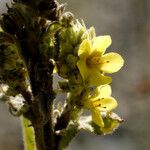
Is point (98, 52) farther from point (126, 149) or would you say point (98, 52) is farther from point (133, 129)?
point (126, 149)

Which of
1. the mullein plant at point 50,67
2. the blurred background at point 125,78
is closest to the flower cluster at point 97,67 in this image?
the mullein plant at point 50,67

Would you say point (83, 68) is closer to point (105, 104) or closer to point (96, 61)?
point (96, 61)

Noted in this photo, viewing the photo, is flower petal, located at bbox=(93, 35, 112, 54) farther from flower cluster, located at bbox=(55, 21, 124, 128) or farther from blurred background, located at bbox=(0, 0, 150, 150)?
blurred background, located at bbox=(0, 0, 150, 150)

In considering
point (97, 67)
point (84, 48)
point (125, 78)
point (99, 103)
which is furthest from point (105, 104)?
point (125, 78)

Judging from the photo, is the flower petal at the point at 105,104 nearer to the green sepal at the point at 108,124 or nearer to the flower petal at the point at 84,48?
the green sepal at the point at 108,124

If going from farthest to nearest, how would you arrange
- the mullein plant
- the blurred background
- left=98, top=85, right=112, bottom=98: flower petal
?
the blurred background → left=98, top=85, right=112, bottom=98: flower petal → the mullein plant

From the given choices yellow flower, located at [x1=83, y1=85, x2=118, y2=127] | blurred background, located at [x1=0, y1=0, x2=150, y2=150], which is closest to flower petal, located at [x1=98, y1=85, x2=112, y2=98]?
yellow flower, located at [x1=83, y1=85, x2=118, y2=127]

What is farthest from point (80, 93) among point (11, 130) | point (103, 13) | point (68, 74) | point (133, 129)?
point (103, 13)
